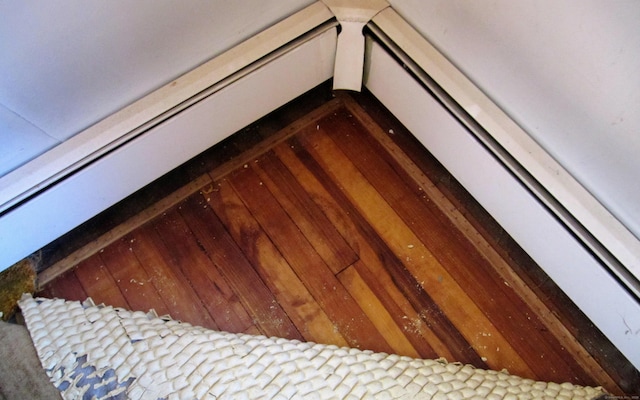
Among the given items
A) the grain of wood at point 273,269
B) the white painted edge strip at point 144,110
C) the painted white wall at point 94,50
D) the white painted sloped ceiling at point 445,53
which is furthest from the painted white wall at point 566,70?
the grain of wood at point 273,269

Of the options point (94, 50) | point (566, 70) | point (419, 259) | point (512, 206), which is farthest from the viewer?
point (419, 259)

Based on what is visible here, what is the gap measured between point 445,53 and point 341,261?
49 cm

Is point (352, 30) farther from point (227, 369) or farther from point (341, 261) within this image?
point (227, 369)

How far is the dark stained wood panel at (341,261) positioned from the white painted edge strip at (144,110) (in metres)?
0.28

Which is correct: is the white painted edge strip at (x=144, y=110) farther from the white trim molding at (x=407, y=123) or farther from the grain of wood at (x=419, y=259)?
the grain of wood at (x=419, y=259)

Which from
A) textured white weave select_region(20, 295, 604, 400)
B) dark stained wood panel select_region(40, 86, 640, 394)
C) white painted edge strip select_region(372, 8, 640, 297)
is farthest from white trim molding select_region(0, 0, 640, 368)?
textured white weave select_region(20, 295, 604, 400)

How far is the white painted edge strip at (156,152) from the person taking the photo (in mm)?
1036

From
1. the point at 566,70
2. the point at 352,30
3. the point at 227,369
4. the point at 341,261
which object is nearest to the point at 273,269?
the point at 341,261

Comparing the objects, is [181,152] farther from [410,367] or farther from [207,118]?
[410,367]

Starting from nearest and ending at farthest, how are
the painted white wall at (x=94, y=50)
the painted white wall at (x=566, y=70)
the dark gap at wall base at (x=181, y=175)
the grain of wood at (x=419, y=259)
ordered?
the painted white wall at (x=566, y=70)
the painted white wall at (x=94, y=50)
the grain of wood at (x=419, y=259)
the dark gap at wall base at (x=181, y=175)

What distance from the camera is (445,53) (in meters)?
1.05

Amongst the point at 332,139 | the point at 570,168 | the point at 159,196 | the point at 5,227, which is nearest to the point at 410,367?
the point at 570,168

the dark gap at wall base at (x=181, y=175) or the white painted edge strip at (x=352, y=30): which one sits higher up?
the dark gap at wall base at (x=181, y=175)

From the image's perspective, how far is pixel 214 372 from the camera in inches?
36.8
